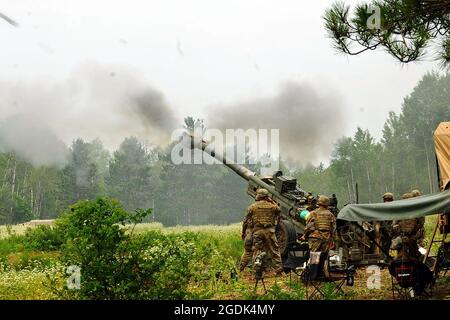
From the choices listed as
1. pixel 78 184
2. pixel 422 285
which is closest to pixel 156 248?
pixel 422 285

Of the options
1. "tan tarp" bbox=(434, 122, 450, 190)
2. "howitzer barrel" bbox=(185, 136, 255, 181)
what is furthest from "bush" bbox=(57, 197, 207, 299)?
"howitzer barrel" bbox=(185, 136, 255, 181)

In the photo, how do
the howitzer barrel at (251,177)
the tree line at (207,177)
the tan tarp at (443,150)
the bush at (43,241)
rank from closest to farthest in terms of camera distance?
1. the tan tarp at (443,150)
2. the howitzer barrel at (251,177)
3. the bush at (43,241)
4. the tree line at (207,177)

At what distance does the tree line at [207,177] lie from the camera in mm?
53688

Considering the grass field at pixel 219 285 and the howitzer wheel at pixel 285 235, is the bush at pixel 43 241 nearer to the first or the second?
the grass field at pixel 219 285

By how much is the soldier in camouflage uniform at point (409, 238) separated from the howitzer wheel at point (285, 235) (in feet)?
11.2

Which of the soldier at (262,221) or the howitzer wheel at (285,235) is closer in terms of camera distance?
the soldier at (262,221)

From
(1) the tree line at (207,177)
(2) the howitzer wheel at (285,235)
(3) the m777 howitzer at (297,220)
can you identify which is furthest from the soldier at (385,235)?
(1) the tree line at (207,177)

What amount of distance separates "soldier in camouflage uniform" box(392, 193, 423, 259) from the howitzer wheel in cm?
343

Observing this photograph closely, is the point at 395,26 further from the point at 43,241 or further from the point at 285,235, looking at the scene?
the point at 43,241

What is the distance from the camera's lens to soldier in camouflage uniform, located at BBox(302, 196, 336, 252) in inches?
453

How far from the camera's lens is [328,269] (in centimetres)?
1011

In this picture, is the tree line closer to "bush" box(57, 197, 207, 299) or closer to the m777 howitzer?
the m777 howitzer
